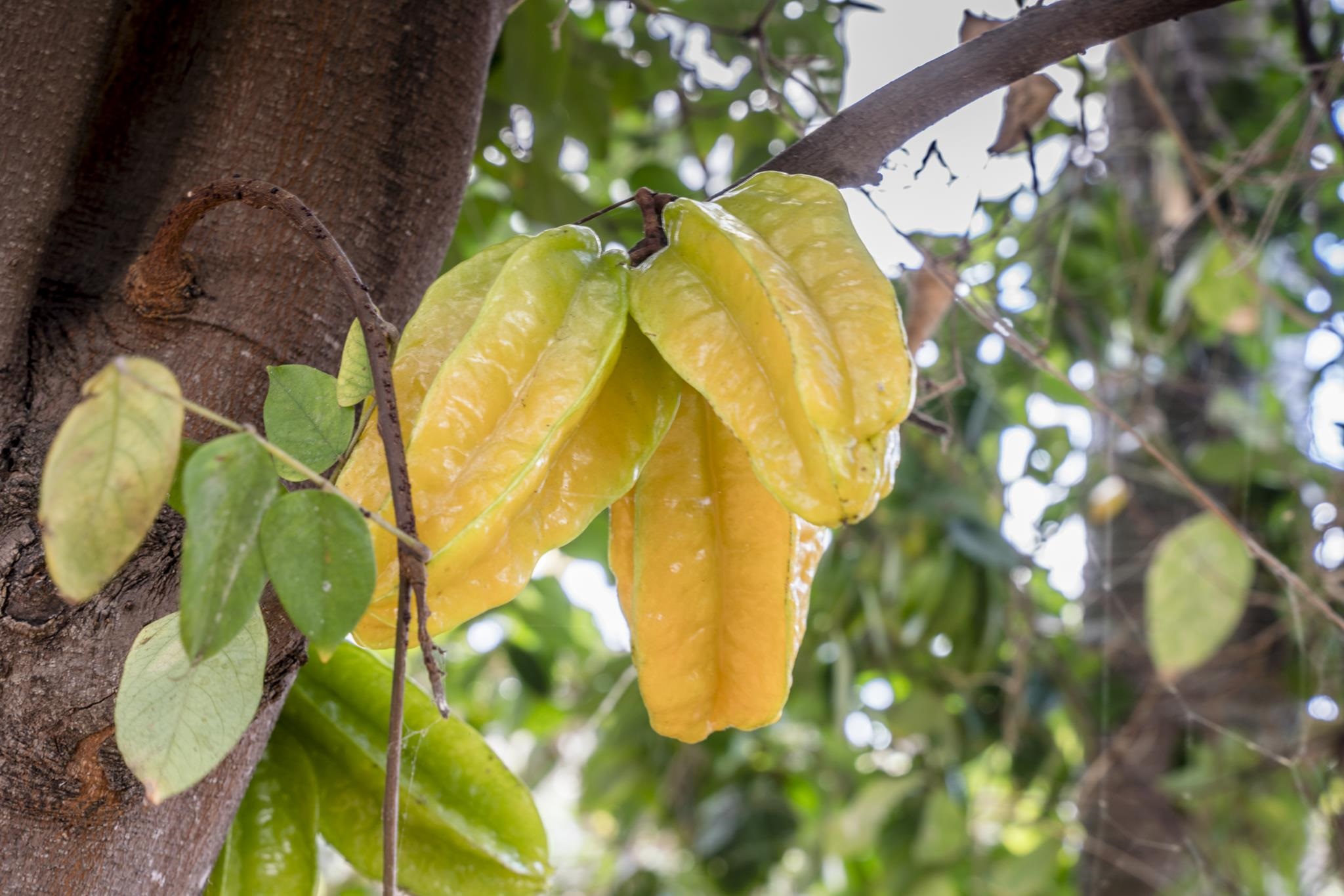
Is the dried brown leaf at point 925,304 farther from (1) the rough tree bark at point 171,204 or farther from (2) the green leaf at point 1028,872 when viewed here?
(2) the green leaf at point 1028,872

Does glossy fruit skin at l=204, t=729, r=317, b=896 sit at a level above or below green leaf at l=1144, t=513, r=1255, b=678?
above

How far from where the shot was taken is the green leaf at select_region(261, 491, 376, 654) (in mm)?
455

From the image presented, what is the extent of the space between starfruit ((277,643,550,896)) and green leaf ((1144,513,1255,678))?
110 cm

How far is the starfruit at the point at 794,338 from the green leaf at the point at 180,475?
0.25 metres

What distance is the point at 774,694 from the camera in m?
0.68

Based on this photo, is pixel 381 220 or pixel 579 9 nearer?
pixel 381 220

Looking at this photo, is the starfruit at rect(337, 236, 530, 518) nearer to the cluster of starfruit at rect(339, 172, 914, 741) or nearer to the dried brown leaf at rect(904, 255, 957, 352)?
the cluster of starfruit at rect(339, 172, 914, 741)

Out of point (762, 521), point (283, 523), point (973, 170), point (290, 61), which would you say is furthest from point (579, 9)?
point (283, 523)

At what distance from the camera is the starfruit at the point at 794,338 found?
561 mm

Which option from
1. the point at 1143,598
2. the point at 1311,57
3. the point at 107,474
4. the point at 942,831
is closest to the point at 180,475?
the point at 107,474

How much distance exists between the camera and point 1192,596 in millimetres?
1642

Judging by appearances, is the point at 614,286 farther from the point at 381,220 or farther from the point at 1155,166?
the point at 1155,166

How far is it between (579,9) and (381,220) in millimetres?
1224

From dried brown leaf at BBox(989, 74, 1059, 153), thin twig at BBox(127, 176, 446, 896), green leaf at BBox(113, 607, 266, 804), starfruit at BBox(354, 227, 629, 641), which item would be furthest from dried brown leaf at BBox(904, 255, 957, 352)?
green leaf at BBox(113, 607, 266, 804)
